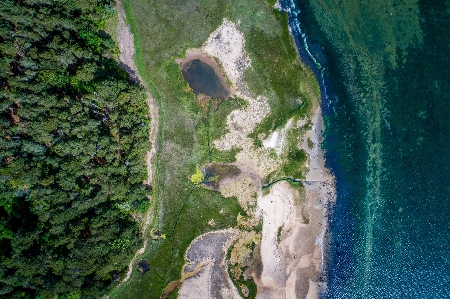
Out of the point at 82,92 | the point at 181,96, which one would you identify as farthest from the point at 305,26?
the point at 82,92

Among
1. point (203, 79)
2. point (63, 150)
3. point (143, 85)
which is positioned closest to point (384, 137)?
point (203, 79)

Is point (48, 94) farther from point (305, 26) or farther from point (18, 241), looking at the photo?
point (305, 26)

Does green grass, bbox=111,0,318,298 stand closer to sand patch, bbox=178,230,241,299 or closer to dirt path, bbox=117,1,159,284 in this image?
dirt path, bbox=117,1,159,284

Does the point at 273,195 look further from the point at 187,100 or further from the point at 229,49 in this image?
the point at 229,49

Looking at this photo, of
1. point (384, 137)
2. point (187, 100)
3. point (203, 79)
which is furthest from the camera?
point (384, 137)

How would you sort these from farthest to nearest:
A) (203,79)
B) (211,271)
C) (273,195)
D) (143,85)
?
(211,271)
(273,195)
(203,79)
(143,85)
